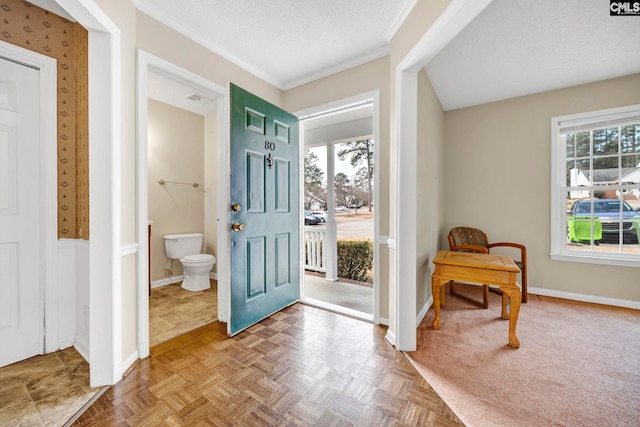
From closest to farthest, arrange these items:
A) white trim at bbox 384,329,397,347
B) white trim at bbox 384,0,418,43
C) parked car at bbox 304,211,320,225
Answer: white trim at bbox 384,0,418,43, white trim at bbox 384,329,397,347, parked car at bbox 304,211,320,225

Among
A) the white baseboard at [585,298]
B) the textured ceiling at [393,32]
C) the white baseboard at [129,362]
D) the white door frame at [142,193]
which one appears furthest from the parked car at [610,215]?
the white baseboard at [129,362]

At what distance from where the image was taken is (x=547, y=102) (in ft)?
10.3

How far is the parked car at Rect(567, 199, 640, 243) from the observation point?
281 cm

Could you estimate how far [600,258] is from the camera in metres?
2.87

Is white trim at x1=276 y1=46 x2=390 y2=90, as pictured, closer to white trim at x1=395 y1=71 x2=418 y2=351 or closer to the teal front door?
the teal front door

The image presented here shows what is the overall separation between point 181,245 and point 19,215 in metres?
1.77

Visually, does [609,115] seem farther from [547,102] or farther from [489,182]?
[489,182]

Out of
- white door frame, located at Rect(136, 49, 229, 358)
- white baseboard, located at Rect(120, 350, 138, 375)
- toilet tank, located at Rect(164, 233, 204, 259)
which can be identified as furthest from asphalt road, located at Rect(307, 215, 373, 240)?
white baseboard, located at Rect(120, 350, 138, 375)

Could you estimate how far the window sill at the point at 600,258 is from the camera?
2742mm

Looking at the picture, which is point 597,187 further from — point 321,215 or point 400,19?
point 321,215

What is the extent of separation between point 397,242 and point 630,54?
278 centimetres

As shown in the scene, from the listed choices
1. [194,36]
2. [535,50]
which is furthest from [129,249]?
[535,50]

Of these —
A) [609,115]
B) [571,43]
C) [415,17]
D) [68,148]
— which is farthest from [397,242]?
[609,115]

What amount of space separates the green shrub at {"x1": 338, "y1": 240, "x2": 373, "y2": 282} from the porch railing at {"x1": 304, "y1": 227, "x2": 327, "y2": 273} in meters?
0.29
